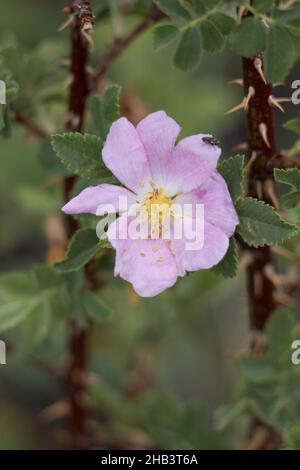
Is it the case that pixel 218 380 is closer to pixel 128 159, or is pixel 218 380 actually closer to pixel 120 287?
pixel 120 287

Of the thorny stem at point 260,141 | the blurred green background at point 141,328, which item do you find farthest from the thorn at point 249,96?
the blurred green background at point 141,328

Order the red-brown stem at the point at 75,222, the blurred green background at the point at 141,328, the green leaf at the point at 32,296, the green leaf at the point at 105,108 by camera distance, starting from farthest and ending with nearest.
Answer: the blurred green background at the point at 141,328 → the green leaf at the point at 32,296 → the red-brown stem at the point at 75,222 → the green leaf at the point at 105,108

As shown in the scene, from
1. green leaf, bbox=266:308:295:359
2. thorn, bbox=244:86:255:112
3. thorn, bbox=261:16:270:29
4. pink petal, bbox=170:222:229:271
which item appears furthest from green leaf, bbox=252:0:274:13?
green leaf, bbox=266:308:295:359

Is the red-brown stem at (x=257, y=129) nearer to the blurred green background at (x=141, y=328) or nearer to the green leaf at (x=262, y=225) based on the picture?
the green leaf at (x=262, y=225)

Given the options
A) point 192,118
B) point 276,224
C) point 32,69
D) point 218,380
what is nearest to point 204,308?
point 218,380

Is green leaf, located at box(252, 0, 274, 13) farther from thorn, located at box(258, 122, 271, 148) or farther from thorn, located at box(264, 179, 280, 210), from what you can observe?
thorn, located at box(264, 179, 280, 210)

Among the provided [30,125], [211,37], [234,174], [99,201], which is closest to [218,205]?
[234,174]
